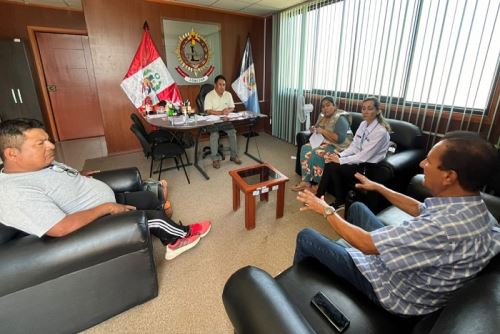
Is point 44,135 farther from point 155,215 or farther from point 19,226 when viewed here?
point 155,215

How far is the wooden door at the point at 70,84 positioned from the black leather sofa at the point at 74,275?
15.5 feet

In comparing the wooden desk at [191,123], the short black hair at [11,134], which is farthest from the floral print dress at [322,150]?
the short black hair at [11,134]

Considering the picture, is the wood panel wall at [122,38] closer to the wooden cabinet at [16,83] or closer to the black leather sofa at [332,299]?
the wooden cabinet at [16,83]

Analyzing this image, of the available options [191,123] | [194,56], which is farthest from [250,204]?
[194,56]

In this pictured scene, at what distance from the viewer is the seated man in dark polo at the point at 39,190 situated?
3.68 ft

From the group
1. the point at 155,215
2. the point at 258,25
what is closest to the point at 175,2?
the point at 258,25

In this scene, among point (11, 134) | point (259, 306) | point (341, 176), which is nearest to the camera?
point (259, 306)

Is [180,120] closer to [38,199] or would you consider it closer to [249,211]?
[249,211]

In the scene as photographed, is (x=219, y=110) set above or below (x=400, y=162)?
above

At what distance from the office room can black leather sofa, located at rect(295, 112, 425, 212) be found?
2 cm

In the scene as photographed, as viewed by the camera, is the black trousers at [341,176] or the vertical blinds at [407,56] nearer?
the vertical blinds at [407,56]

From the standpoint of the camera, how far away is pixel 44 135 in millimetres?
1311

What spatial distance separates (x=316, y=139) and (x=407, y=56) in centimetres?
132

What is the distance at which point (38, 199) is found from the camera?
3.86 ft
